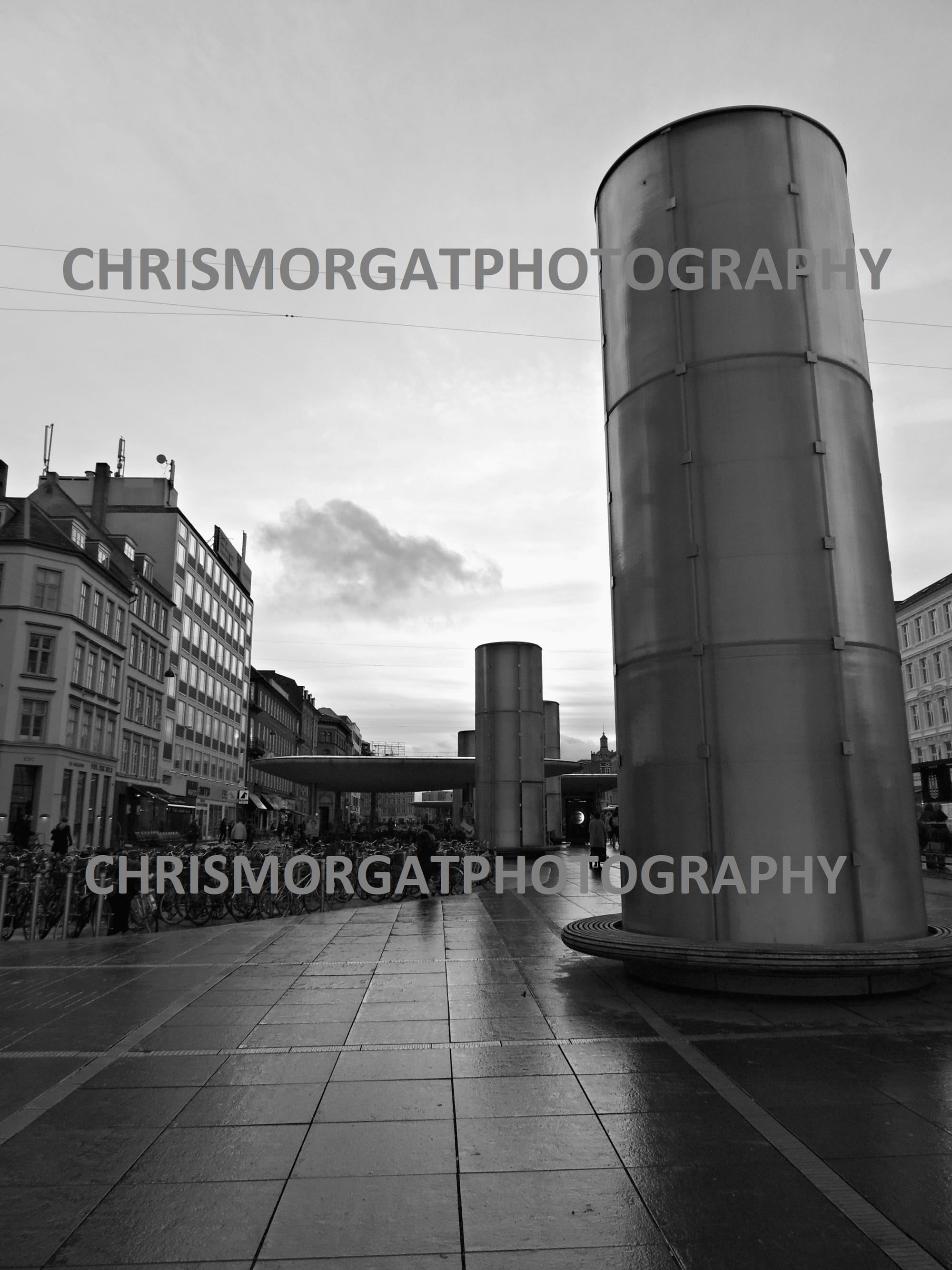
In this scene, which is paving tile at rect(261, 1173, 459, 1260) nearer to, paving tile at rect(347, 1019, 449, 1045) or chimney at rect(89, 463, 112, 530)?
paving tile at rect(347, 1019, 449, 1045)

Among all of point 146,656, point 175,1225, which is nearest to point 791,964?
point 175,1225

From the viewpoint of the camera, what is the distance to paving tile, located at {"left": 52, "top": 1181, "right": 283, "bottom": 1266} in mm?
3795

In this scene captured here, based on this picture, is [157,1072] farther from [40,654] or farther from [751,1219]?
[40,654]

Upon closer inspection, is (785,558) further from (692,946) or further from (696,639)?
(692,946)

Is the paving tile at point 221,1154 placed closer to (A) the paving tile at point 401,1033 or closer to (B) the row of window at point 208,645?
(A) the paving tile at point 401,1033

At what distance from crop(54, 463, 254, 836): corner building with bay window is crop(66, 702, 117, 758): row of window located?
85.0 inches

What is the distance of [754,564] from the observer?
9086 millimetres

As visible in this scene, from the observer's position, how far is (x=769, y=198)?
975 centimetres

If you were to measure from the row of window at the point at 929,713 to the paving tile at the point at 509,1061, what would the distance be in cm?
6178

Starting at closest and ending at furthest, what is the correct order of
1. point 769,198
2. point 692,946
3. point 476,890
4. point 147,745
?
point 692,946 < point 769,198 < point 476,890 < point 147,745

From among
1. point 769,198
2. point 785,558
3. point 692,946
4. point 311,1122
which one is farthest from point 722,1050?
point 769,198

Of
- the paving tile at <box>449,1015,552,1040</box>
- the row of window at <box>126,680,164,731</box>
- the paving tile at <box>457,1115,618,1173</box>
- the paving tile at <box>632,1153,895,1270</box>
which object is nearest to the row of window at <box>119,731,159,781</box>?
the row of window at <box>126,680,164,731</box>

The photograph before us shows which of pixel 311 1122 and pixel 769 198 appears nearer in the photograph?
pixel 311 1122

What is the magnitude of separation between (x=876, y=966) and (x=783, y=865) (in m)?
1.12
